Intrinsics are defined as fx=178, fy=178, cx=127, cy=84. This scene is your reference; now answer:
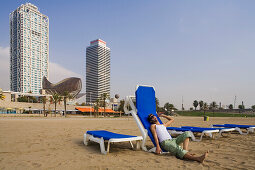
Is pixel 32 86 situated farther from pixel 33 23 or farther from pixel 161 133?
pixel 161 133

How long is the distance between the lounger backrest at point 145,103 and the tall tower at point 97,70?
148 meters

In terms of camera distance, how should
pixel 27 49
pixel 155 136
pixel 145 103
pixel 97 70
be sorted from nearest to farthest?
1. pixel 155 136
2. pixel 145 103
3. pixel 27 49
4. pixel 97 70

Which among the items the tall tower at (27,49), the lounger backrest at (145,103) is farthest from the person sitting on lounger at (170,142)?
the tall tower at (27,49)

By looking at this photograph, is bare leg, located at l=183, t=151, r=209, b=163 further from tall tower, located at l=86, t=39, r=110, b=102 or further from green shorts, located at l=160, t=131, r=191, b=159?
tall tower, located at l=86, t=39, r=110, b=102

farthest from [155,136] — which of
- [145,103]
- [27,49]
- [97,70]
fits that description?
[97,70]

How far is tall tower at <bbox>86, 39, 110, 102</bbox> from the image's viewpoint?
153875 mm

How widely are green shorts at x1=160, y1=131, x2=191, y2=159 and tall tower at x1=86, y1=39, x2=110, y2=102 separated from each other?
Answer: 14968 cm

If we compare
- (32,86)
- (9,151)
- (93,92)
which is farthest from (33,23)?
(9,151)

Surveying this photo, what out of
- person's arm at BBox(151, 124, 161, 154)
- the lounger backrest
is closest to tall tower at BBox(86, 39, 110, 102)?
the lounger backrest

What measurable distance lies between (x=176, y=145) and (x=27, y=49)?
135m

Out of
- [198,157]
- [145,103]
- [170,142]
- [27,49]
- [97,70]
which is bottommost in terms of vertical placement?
[198,157]

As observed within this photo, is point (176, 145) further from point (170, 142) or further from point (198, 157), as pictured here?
point (198, 157)

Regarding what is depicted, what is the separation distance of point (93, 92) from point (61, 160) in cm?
15475

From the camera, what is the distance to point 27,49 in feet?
388
